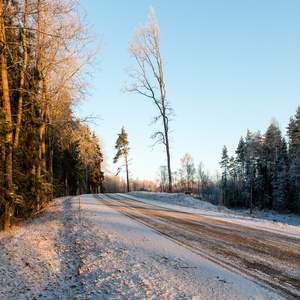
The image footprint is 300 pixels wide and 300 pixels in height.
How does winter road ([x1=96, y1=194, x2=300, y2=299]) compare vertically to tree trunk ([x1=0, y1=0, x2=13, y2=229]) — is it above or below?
below

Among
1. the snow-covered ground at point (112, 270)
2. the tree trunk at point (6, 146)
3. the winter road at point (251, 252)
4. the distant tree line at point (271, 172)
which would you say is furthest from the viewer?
the distant tree line at point (271, 172)

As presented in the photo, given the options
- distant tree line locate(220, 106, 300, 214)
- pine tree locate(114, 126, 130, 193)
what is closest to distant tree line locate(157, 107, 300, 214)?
distant tree line locate(220, 106, 300, 214)

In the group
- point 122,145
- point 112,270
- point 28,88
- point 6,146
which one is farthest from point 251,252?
point 122,145

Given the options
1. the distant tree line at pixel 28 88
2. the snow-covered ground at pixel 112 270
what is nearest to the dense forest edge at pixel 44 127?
the distant tree line at pixel 28 88

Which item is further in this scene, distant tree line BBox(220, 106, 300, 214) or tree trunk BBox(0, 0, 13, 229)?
distant tree line BBox(220, 106, 300, 214)

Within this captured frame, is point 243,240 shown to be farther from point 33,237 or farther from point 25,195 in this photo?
point 25,195

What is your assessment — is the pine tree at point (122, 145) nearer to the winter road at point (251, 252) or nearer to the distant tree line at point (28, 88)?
the distant tree line at point (28, 88)

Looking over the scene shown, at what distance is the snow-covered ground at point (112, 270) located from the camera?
2.70 metres

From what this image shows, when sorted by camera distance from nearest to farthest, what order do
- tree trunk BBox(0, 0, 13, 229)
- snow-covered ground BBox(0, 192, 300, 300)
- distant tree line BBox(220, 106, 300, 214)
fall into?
1. snow-covered ground BBox(0, 192, 300, 300)
2. tree trunk BBox(0, 0, 13, 229)
3. distant tree line BBox(220, 106, 300, 214)

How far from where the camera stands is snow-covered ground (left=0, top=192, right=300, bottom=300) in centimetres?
270

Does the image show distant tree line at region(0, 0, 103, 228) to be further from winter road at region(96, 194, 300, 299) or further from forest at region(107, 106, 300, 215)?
forest at region(107, 106, 300, 215)

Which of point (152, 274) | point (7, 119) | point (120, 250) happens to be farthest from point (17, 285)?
point (7, 119)

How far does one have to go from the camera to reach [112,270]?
11.3 ft

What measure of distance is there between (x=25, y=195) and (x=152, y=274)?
8.19m
